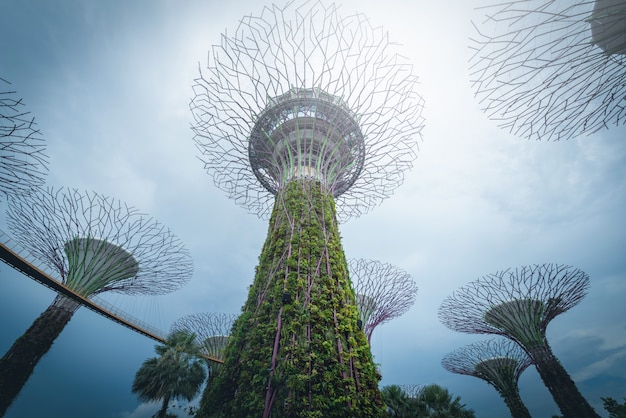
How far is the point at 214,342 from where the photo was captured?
23250 mm

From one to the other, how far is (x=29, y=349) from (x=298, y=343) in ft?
52.4

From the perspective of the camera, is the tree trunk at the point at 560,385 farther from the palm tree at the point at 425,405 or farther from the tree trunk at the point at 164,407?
the tree trunk at the point at 164,407

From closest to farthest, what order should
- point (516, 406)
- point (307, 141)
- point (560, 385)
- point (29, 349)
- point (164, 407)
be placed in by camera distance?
point (307, 141) → point (29, 349) → point (560, 385) → point (164, 407) → point (516, 406)

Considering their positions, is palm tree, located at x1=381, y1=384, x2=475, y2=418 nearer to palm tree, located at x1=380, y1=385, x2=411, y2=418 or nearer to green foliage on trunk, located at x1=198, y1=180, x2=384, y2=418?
palm tree, located at x1=380, y1=385, x2=411, y2=418

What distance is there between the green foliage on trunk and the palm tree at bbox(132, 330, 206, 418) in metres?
11.3

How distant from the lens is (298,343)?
5.66 metres

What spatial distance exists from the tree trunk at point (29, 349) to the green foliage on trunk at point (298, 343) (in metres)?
13.3

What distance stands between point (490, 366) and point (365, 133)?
742 inches

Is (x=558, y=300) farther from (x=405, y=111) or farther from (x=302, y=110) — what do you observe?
(x=302, y=110)

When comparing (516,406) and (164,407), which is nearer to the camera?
(164,407)

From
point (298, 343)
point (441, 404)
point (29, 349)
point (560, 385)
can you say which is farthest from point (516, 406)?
point (29, 349)

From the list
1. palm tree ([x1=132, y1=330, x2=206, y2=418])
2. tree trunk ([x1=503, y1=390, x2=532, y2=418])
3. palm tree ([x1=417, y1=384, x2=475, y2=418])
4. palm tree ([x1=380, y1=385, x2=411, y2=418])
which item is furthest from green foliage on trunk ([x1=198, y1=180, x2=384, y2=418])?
tree trunk ([x1=503, y1=390, x2=532, y2=418])

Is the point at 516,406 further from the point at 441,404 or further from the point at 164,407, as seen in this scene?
the point at 164,407

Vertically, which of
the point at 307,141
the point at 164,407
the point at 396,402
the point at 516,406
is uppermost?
the point at 307,141
